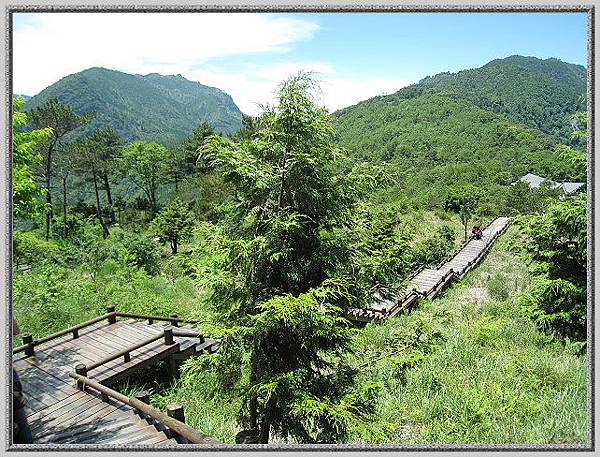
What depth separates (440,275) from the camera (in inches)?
464

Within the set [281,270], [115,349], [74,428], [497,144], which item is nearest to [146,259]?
[115,349]

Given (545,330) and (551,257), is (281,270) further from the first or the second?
(545,330)

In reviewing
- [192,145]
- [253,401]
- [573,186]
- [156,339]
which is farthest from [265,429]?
[192,145]

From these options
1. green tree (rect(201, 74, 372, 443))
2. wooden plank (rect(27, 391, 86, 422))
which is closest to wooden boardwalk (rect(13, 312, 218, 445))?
wooden plank (rect(27, 391, 86, 422))

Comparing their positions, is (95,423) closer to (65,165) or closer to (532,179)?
(65,165)

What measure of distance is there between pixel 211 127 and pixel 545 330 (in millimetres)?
19558

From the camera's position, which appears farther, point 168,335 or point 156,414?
point 168,335

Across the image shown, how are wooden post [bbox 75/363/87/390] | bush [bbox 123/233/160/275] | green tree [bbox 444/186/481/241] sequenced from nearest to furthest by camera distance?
1. wooden post [bbox 75/363/87/390]
2. bush [bbox 123/233/160/275]
3. green tree [bbox 444/186/481/241]

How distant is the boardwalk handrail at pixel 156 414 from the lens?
2.88 m

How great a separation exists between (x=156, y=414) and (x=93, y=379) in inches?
Result: 71.0

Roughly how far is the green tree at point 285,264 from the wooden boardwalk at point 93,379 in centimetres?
120

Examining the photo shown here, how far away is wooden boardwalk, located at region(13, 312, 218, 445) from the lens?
3590 millimetres

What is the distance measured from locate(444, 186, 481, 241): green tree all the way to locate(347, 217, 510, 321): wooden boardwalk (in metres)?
1.16

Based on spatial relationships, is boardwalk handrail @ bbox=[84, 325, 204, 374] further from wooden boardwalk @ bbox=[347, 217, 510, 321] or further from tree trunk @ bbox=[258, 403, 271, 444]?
wooden boardwalk @ bbox=[347, 217, 510, 321]
